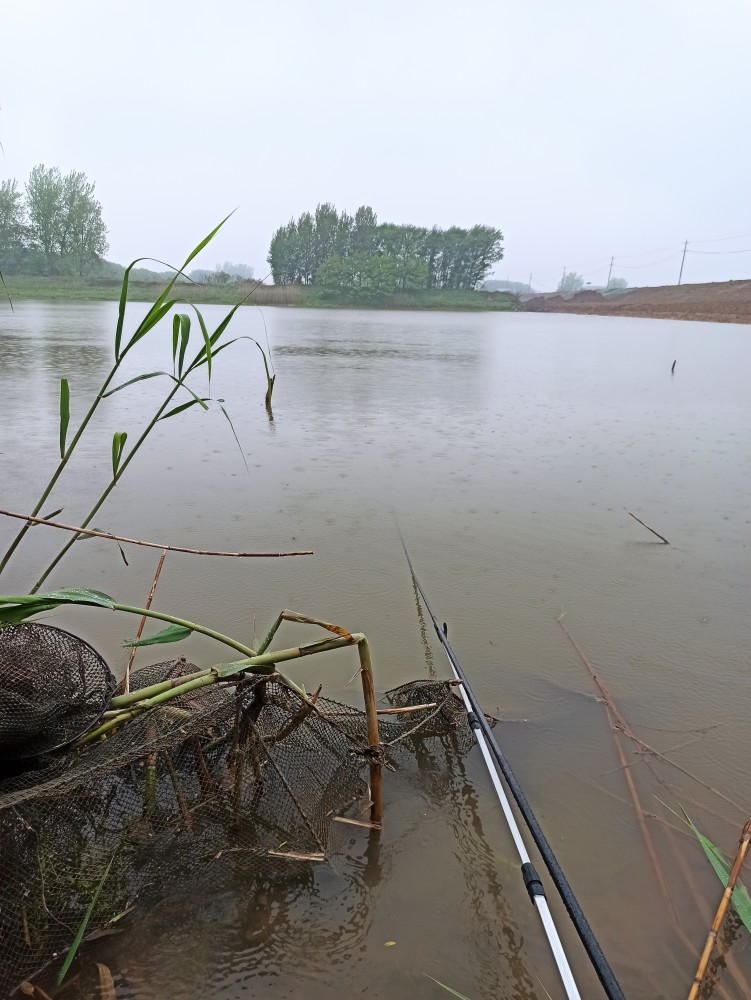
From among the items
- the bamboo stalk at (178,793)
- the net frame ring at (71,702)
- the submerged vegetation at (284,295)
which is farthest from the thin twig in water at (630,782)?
the submerged vegetation at (284,295)

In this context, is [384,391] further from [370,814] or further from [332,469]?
[370,814]

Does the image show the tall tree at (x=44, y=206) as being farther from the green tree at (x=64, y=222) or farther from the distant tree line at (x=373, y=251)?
the distant tree line at (x=373, y=251)

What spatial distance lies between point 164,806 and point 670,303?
5083 cm

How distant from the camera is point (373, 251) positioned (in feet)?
227

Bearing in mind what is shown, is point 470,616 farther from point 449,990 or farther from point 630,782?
point 449,990

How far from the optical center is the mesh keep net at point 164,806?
1431 mm

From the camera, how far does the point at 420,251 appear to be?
7131cm

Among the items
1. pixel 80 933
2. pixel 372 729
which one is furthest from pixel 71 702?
pixel 372 729

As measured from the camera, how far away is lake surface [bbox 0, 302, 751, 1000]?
159 cm

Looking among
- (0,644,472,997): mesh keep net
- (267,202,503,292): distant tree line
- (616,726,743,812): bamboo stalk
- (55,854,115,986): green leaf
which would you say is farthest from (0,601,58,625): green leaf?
(267,202,503,292): distant tree line

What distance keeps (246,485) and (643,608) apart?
3091mm

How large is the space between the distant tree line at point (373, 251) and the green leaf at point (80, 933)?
207 ft

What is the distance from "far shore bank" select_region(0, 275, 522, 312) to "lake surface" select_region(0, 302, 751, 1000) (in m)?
26.5

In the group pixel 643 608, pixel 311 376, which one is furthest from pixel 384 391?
pixel 643 608
